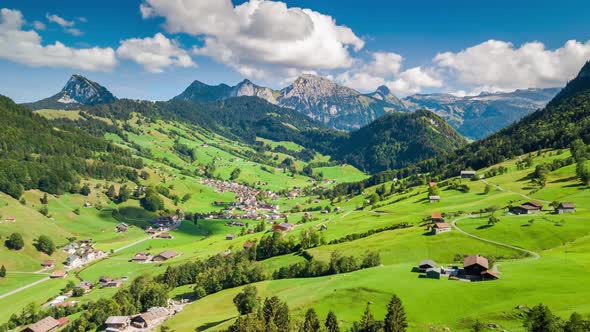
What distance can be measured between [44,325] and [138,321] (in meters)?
28.4

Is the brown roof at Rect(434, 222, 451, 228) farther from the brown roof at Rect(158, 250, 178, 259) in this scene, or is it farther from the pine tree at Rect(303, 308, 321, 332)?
the brown roof at Rect(158, 250, 178, 259)

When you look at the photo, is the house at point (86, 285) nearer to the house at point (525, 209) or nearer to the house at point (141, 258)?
the house at point (141, 258)

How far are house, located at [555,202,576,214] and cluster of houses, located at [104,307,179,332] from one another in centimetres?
11408

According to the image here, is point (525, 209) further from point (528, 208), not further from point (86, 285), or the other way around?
point (86, 285)

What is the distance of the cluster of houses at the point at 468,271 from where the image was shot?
7338 centimetres

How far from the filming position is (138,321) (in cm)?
9919

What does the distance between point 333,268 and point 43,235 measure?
146 m

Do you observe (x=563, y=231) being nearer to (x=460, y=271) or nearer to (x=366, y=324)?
(x=460, y=271)

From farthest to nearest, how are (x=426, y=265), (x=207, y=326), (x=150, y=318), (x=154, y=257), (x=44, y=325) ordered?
1. (x=154, y=257)
2. (x=44, y=325)
3. (x=150, y=318)
4. (x=426, y=265)
5. (x=207, y=326)

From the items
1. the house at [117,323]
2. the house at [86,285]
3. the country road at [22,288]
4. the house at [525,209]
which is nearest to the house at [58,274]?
the country road at [22,288]

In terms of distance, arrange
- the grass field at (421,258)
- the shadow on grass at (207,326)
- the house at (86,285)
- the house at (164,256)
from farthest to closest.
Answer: the house at (164,256) → the house at (86,285) → the shadow on grass at (207,326) → the grass field at (421,258)

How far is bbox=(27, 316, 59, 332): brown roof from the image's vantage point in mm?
103375

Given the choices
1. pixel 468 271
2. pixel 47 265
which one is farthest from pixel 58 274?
pixel 468 271

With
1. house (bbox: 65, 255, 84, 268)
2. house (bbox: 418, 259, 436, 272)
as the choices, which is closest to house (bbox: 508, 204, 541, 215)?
house (bbox: 418, 259, 436, 272)
